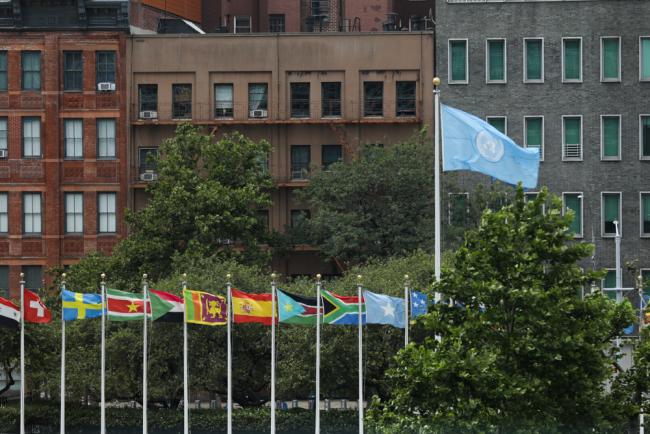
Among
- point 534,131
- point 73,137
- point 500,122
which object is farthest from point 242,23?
point 534,131

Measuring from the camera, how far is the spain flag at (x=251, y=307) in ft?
208

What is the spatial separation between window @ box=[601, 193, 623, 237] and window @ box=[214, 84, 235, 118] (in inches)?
828

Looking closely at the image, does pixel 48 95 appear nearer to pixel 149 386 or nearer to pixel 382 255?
pixel 382 255

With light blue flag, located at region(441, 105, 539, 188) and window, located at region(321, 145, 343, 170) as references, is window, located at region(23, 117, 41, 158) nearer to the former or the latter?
window, located at region(321, 145, 343, 170)

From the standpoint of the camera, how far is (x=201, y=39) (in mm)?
98062

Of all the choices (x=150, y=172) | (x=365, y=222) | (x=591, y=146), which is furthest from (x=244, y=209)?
(x=591, y=146)

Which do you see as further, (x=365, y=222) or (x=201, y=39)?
(x=201, y=39)

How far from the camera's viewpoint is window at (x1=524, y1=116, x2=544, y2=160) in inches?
3738

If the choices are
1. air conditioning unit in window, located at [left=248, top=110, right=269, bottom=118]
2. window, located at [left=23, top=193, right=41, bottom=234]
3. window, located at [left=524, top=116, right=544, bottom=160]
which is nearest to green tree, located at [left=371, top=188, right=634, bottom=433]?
window, located at [left=524, top=116, right=544, bottom=160]

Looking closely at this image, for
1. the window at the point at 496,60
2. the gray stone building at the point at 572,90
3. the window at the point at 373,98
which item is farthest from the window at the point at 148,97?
the window at the point at 496,60

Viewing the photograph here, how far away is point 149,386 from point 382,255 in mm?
18999

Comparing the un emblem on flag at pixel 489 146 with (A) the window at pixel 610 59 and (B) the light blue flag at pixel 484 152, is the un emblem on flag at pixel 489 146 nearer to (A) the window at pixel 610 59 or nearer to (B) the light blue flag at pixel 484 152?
(B) the light blue flag at pixel 484 152

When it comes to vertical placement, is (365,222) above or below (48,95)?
below

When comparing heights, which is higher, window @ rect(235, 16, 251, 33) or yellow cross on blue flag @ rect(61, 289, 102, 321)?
window @ rect(235, 16, 251, 33)
